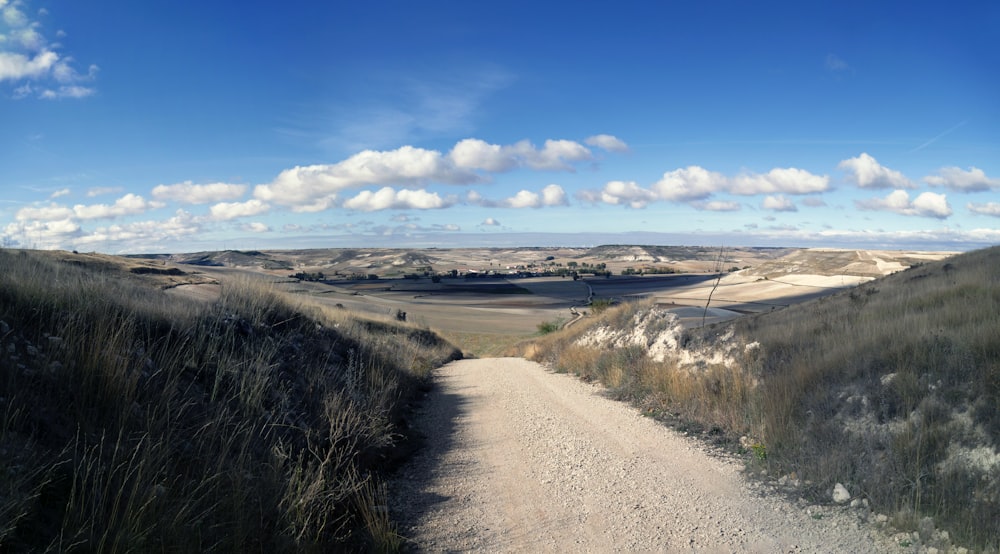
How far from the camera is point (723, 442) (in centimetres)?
849

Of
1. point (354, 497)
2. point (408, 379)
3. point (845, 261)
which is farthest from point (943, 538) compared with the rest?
point (845, 261)

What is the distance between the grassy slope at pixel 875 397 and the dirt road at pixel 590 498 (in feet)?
2.02

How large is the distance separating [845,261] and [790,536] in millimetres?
61413

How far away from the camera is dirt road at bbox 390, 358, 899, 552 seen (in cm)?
533

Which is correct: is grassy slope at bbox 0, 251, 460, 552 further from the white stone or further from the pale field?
the pale field

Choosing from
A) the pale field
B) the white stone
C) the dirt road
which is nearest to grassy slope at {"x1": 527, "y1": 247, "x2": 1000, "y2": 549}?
the white stone

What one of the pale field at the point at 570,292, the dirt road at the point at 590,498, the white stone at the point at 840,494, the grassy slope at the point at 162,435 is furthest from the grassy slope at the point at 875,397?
the pale field at the point at 570,292

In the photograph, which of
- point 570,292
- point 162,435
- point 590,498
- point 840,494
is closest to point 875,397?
point 840,494

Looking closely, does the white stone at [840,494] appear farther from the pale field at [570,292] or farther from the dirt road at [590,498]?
the pale field at [570,292]

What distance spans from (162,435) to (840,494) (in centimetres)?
642

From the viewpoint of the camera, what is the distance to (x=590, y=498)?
6.45 meters

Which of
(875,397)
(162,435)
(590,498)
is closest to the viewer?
(162,435)

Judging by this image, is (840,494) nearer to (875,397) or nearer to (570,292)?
(875,397)

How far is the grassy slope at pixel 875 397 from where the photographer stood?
5422 millimetres
